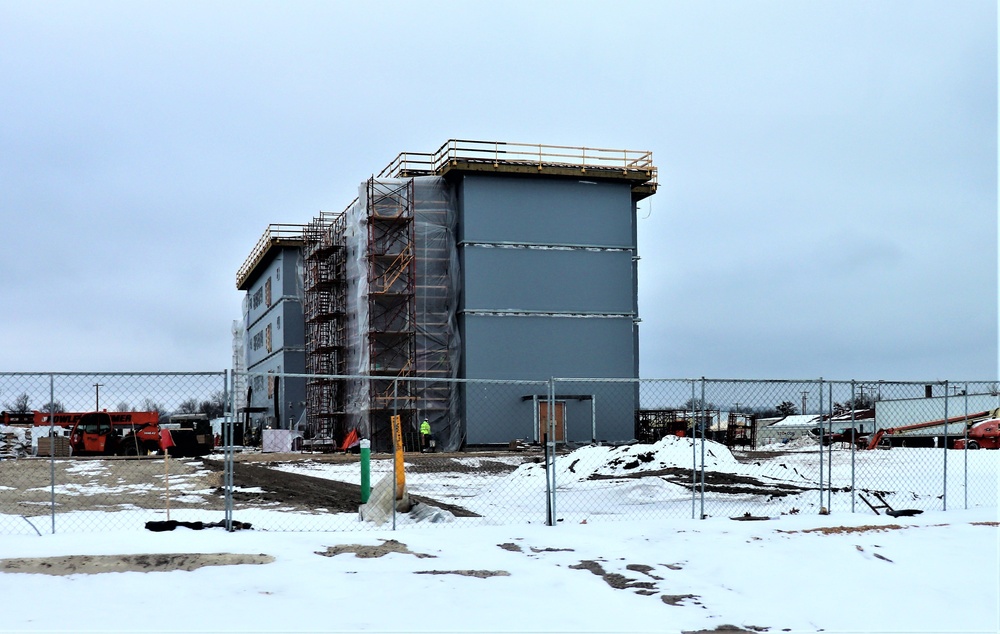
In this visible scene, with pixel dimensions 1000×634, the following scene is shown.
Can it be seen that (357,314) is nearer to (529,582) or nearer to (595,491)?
(595,491)

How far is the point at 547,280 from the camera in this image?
45500 mm

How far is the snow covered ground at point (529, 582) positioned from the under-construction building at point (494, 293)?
1236 inches

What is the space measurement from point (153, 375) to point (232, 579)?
342 centimetres

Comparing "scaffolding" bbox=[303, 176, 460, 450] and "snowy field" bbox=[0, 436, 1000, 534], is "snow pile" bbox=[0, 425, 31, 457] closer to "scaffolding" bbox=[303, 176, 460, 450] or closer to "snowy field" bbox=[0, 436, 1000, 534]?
"scaffolding" bbox=[303, 176, 460, 450]

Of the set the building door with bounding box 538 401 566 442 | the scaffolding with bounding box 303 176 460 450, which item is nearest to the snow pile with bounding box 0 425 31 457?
the scaffolding with bounding box 303 176 460 450

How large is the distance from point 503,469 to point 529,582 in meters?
20.1

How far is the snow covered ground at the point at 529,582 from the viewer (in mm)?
8656

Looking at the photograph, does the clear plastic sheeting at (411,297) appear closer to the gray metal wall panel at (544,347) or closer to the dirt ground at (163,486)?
the gray metal wall panel at (544,347)

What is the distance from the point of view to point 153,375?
12102 millimetres

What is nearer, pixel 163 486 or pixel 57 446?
pixel 163 486

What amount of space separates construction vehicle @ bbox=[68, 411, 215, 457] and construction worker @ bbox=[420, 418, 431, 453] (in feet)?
30.5

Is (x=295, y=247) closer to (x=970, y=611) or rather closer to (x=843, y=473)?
(x=843, y=473)

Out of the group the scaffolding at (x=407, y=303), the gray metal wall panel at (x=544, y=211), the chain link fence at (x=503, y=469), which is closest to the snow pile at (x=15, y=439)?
the chain link fence at (x=503, y=469)

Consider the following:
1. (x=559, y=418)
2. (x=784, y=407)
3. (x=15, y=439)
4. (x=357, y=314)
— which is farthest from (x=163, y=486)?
(x=15, y=439)
